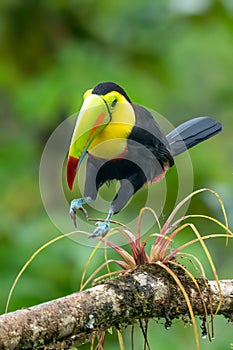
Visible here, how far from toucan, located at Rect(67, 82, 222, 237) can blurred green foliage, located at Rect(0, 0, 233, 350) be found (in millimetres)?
1860

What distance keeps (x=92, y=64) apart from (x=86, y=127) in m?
2.72

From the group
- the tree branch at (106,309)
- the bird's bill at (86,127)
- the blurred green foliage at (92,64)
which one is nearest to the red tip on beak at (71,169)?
the bird's bill at (86,127)

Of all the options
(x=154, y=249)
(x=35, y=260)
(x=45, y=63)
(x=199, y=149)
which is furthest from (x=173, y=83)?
(x=154, y=249)

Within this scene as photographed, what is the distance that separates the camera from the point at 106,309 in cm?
233

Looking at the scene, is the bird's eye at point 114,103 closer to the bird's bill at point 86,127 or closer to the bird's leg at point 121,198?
the bird's bill at point 86,127

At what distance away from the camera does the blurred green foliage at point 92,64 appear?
4984 mm

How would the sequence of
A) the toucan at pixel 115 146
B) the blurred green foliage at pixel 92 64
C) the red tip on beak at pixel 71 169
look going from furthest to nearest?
1. the blurred green foliage at pixel 92 64
2. the toucan at pixel 115 146
3. the red tip on beak at pixel 71 169

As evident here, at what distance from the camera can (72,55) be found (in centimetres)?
518

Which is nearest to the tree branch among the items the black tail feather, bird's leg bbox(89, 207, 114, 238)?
bird's leg bbox(89, 207, 114, 238)

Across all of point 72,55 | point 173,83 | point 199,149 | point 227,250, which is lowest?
point 227,250

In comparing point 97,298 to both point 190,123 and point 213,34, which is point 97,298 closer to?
point 190,123

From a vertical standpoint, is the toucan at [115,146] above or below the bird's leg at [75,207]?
above

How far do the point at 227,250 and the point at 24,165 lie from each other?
4.90ft

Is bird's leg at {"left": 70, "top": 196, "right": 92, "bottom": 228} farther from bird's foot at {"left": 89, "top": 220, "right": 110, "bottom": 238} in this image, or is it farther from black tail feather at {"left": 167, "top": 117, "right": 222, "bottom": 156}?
black tail feather at {"left": 167, "top": 117, "right": 222, "bottom": 156}
